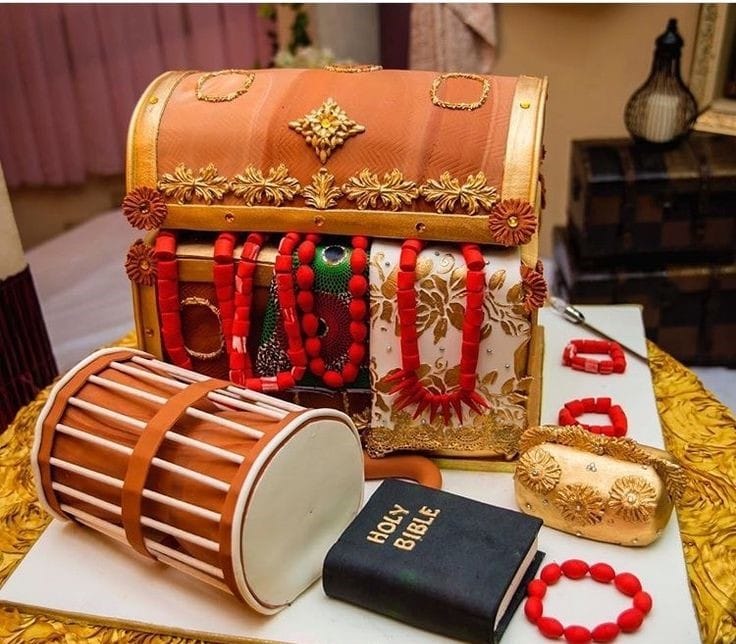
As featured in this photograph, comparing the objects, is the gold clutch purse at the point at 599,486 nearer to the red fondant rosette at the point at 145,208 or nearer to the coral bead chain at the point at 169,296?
the coral bead chain at the point at 169,296

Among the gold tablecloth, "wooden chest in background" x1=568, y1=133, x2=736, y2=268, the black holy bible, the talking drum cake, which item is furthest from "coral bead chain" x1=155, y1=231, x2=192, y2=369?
"wooden chest in background" x1=568, y1=133, x2=736, y2=268

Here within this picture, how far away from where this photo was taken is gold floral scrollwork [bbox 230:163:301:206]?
4.84ft

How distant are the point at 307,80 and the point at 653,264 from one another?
1131mm

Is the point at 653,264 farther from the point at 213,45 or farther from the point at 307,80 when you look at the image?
the point at 213,45

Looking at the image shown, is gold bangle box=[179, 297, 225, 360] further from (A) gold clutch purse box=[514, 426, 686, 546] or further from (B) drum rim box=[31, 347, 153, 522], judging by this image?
(A) gold clutch purse box=[514, 426, 686, 546]

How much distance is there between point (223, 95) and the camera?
1562 mm

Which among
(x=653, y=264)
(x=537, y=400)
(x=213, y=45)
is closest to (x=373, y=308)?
(x=537, y=400)

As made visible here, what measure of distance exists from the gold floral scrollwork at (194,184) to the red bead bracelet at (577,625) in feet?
2.69

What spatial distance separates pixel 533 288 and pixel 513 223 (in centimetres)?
11

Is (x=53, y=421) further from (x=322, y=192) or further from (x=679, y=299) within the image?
(x=679, y=299)

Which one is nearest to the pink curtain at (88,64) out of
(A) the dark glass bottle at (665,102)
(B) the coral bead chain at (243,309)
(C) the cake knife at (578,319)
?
(A) the dark glass bottle at (665,102)

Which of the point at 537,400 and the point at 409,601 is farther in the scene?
the point at 537,400

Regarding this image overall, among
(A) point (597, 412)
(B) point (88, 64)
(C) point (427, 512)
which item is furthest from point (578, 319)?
(B) point (88, 64)

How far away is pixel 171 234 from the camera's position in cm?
154
